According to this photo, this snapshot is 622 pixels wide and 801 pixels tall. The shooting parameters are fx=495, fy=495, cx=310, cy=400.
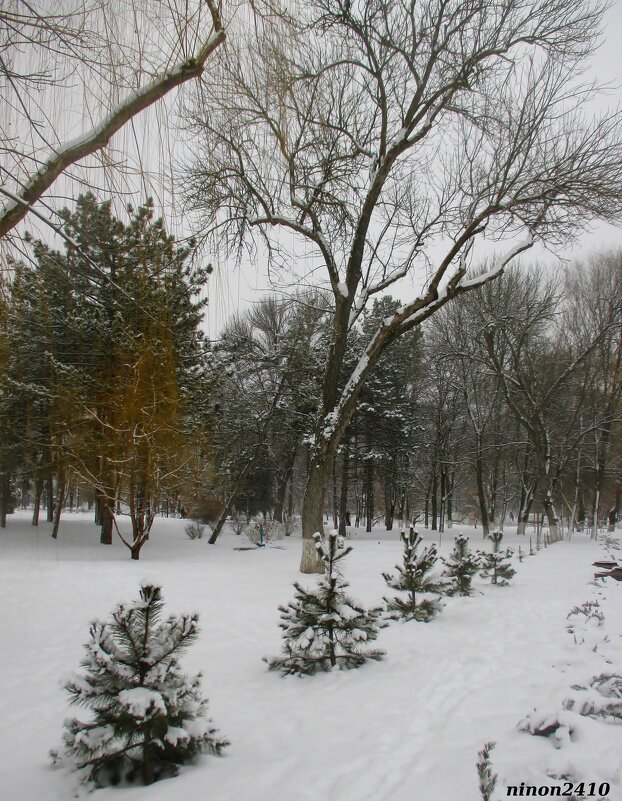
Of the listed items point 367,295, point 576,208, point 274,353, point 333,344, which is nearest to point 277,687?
point 333,344

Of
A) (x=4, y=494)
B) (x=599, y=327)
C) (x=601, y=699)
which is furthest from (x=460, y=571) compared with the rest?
(x=4, y=494)

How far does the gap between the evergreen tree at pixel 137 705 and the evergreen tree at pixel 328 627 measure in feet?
5.65

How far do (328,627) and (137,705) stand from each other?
2352 millimetres

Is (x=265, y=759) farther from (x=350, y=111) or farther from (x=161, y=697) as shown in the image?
(x=350, y=111)

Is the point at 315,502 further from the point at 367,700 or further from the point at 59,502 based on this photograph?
the point at 367,700

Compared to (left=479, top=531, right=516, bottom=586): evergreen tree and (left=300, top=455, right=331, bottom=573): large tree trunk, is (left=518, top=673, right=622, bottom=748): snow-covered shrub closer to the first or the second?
(left=479, top=531, right=516, bottom=586): evergreen tree

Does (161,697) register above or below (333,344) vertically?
below

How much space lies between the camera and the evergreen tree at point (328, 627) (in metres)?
4.29

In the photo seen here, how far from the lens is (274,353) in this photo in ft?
63.8

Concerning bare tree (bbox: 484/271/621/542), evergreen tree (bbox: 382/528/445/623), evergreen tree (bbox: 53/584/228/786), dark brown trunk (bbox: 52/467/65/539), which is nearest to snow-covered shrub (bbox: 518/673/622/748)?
evergreen tree (bbox: 53/584/228/786)

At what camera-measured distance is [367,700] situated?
11.5 ft

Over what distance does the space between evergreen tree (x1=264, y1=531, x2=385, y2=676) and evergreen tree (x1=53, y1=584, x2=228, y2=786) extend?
172cm

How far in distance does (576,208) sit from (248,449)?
54.3 ft

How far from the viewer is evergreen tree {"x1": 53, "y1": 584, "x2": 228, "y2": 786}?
2.37m
